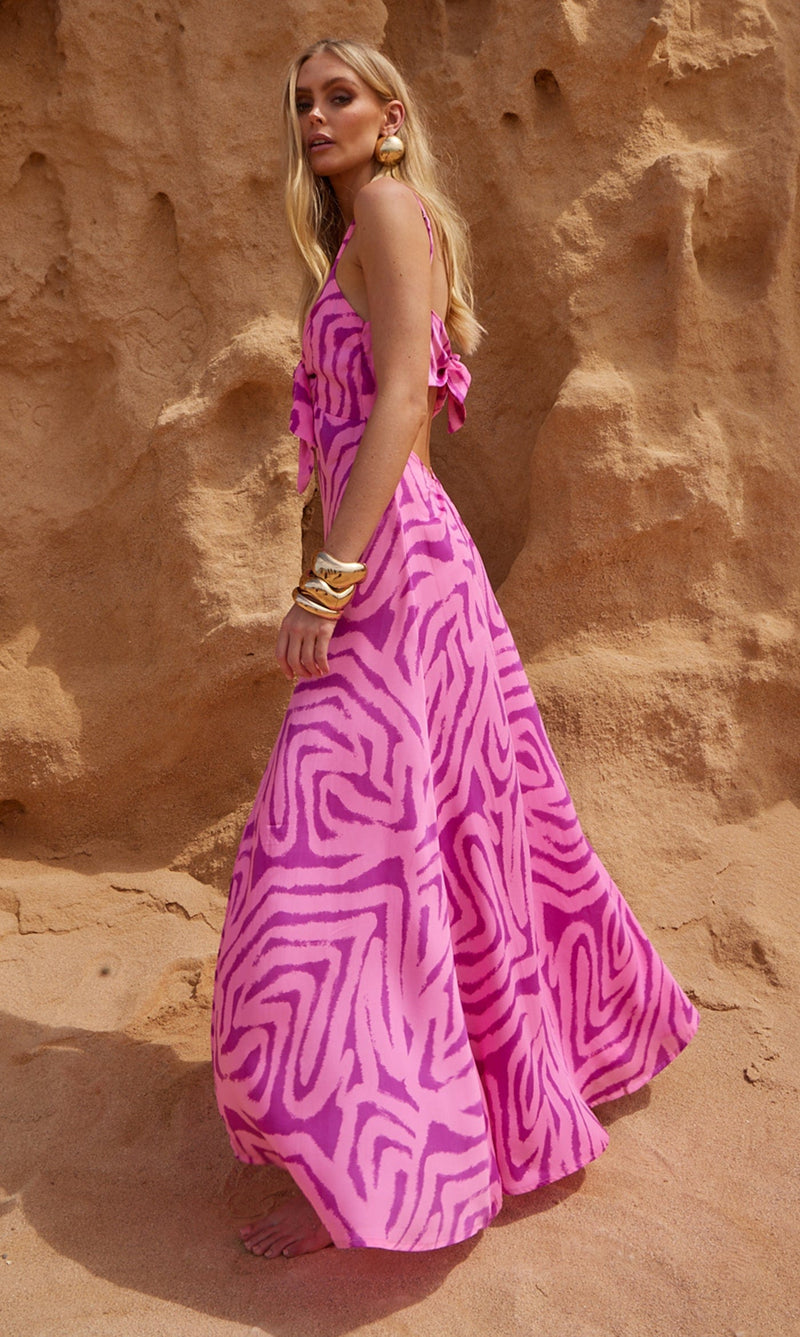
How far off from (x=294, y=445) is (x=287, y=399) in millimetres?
142

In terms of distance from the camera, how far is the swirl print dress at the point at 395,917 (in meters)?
2.07

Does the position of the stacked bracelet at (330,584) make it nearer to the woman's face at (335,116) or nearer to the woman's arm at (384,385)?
the woman's arm at (384,385)

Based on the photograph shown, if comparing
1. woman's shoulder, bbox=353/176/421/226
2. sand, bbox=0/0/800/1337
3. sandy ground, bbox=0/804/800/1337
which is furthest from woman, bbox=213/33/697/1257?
sand, bbox=0/0/800/1337

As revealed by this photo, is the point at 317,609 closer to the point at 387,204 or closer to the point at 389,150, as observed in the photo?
the point at 387,204

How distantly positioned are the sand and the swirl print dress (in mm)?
1083

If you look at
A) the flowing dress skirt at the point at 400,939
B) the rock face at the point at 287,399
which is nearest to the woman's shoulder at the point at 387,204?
the flowing dress skirt at the point at 400,939

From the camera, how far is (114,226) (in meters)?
3.51

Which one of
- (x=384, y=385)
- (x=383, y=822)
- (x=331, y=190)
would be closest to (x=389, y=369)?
(x=384, y=385)

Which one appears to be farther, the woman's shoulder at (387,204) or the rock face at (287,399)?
the rock face at (287,399)

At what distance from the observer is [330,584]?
210 cm

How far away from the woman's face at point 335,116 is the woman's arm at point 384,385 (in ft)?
0.73

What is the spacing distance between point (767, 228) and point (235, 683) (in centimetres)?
207

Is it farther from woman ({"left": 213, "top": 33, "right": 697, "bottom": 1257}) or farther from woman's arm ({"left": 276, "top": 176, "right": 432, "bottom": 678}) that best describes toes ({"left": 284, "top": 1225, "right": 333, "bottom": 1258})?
woman's arm ({"left": 276, "top": 176, "right": 432, "bottom": 678})

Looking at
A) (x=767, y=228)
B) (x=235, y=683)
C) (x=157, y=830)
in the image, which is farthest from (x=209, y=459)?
(x=767, y=228)
